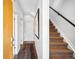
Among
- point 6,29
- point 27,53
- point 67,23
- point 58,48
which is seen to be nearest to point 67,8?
point 67,23

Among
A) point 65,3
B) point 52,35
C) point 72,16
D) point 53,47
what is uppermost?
point 65,3

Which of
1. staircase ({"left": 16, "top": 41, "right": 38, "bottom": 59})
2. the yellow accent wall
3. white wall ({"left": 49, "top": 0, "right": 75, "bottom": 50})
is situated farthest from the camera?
staircase ({"left": 16, "top": 41, "right": 38, "bottom": 59})

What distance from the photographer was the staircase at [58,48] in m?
4.15

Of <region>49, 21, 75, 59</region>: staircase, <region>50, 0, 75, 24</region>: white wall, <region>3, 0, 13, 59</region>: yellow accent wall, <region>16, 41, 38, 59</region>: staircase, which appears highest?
<region>50, 0, 75, 24</region>: white wall

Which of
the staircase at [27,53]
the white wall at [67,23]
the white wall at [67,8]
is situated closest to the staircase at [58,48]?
the white wall at [67,23]

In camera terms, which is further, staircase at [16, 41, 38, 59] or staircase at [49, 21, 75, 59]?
staircase at [16, 41, 38, 59]

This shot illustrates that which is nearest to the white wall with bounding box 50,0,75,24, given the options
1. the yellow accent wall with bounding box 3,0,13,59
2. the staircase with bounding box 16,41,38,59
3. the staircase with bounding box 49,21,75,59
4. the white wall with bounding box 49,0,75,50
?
the white wall with bounding box 49,0,75,50

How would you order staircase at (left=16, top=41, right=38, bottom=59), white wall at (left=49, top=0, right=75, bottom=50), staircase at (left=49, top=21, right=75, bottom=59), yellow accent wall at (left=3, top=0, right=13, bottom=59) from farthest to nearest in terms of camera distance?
1. staircase at (left=16, top=41, right=38, bottom=59)
2. white wall at (left=49, top=0, right=75, bottom=50)
3. staircase at (left=49, top=21, right=75, bottom=59)
4. yellow accent wall at (left=3, top=0, right=13, bottom=59)

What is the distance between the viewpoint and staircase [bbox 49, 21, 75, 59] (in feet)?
13.6

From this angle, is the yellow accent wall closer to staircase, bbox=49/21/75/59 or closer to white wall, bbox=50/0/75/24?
staircase, bbox=49/21/75/59

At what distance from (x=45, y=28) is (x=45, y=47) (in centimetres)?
45

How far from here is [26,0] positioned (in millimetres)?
6293
